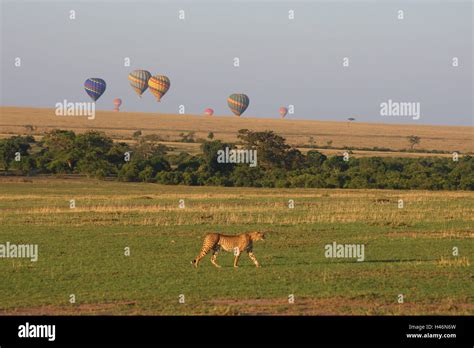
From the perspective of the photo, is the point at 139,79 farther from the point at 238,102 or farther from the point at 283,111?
the point at 283,111

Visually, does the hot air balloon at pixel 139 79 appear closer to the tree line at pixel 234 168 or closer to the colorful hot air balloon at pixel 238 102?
the colorful hot air balloon at pixel 238 102

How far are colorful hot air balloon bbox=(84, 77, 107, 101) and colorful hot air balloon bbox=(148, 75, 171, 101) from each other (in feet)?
19.0

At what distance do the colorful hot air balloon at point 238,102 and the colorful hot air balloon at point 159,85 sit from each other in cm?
1078

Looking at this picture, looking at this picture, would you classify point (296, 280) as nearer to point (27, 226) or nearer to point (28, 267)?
point (28, 267)

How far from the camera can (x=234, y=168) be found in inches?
2665

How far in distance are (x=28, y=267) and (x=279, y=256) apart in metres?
5.89

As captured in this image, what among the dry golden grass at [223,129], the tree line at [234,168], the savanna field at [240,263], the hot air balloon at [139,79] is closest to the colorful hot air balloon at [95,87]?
the hot air balloon at [139,79]

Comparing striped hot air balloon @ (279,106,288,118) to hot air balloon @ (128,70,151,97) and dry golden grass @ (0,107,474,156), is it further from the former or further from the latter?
Result: hot air balloon @ (128,70,151,97)

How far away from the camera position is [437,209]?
3791 cm

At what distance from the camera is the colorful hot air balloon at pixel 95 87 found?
110625mm

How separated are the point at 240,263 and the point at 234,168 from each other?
46.4 metres

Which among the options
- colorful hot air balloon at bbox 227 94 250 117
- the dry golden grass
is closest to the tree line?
colorful hot air balloon at bbox 227 94 250 117
